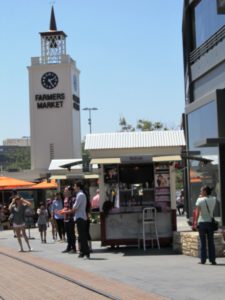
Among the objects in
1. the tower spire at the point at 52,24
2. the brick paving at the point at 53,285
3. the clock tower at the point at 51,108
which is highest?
the tower spire at the point at 52,24

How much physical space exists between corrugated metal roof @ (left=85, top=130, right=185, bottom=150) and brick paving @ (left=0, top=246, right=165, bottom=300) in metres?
4.26

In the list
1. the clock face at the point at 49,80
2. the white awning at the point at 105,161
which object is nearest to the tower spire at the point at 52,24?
the clock face at the point at 49,80

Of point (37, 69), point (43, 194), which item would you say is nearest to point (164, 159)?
point (43, 194)

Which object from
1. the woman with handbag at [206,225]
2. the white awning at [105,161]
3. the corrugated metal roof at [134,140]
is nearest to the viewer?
the woman with handbag at [206,225]

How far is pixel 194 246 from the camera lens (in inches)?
624

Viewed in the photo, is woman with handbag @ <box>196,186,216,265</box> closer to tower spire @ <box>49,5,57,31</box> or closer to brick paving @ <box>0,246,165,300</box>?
brick paving @ <box>0,246,165,300</box>

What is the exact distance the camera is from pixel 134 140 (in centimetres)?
1897

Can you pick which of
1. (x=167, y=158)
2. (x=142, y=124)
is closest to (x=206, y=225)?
(x=167, y=158)

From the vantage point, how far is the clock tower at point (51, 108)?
263 feet

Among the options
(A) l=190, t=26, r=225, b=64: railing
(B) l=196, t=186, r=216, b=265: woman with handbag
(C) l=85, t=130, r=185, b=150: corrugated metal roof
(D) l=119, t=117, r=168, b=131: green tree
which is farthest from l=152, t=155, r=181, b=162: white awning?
(D) l=119, t=117, r=168, b=131: green tree

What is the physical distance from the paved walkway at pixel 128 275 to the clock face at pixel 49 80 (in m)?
62.5

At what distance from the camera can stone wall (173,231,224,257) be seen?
1551 cm

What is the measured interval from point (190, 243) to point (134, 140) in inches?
158

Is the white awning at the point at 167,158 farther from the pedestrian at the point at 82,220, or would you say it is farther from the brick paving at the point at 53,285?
the brick paving at the point at 53,285
